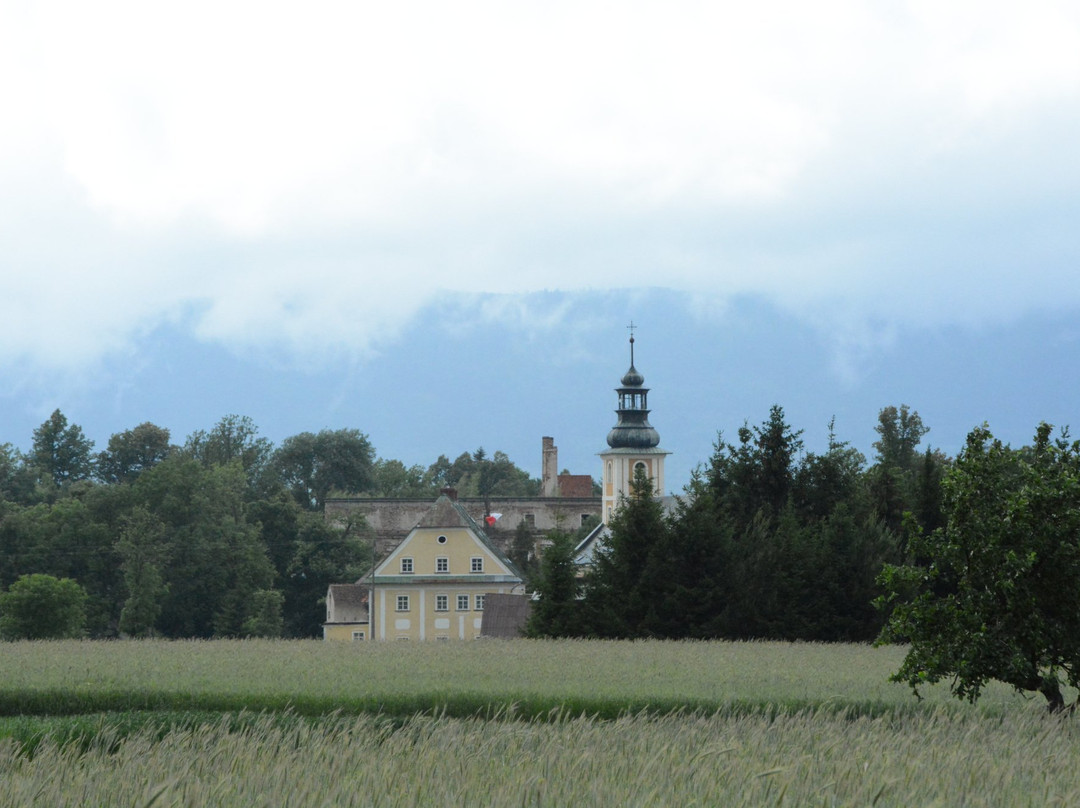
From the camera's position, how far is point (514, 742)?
967 centimetres

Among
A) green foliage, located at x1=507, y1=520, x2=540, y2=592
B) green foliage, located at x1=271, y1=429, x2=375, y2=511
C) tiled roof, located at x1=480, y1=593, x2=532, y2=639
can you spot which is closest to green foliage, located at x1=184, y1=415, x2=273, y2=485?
green foliage, located at x1=271, y1=429, x2=375, y2=511

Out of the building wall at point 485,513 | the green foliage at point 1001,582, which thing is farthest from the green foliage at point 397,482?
the green foliage at point 1001,582

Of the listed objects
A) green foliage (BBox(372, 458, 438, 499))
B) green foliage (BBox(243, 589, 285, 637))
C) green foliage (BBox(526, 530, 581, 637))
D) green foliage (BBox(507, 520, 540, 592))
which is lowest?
green foliage (BBox(243, 589, 285, 637))

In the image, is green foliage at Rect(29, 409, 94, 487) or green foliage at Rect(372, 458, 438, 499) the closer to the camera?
green foliage at Rect(29, 409, 94, 487)

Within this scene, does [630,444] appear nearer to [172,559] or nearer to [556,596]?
[172,559]

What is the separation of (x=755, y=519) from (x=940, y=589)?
18.9ft

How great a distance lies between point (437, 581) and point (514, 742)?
237 ft

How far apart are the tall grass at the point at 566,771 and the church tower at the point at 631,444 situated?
100665 millimetres

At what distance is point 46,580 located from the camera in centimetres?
6775

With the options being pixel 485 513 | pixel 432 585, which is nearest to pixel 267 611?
pixel 432 585

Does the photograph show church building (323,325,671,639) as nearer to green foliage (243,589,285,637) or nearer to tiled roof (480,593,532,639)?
green foliage (243,589,285,637)

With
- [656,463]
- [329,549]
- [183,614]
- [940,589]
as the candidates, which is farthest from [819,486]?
[656,463]

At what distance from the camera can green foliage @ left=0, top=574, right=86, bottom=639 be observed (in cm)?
6525

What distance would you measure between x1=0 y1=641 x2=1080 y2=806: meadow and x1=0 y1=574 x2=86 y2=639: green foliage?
154 feet
